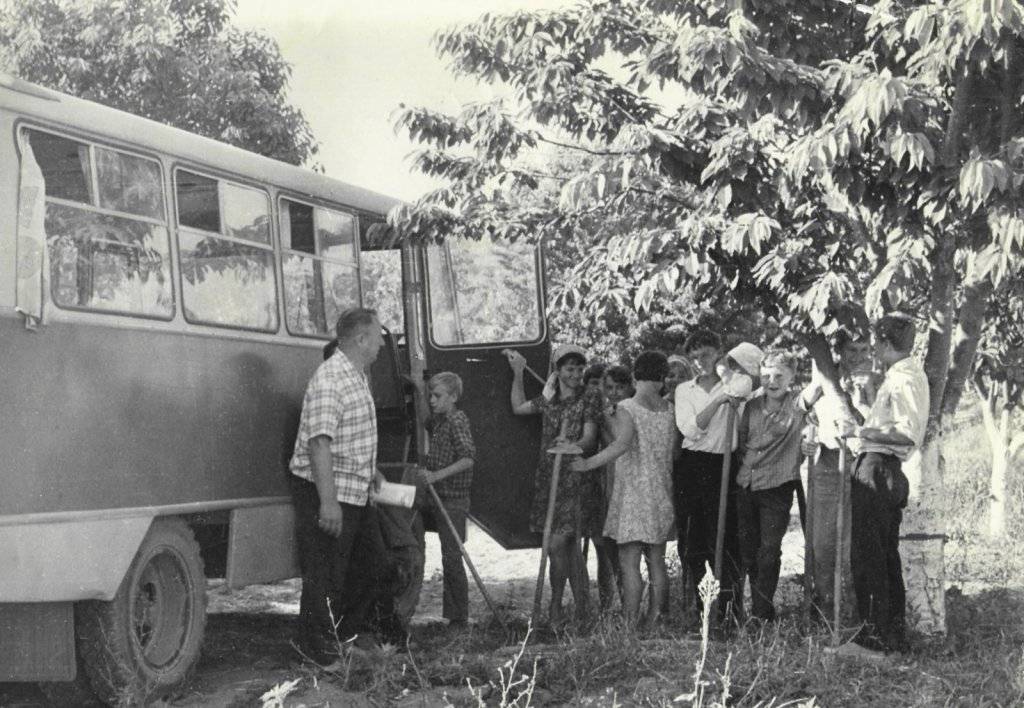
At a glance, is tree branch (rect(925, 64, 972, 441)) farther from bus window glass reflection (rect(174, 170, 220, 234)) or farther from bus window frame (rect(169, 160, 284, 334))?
bus window glass reflection (rect(174, 170, 220, 234))

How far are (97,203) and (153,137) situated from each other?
0.63 metres

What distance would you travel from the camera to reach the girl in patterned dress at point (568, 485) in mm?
8312

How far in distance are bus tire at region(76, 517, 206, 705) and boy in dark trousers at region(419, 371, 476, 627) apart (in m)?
1.87

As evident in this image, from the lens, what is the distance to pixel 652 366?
8.24 meters

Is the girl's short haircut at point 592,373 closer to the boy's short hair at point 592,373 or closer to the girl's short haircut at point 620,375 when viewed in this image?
the boy's short hair at point 592,373

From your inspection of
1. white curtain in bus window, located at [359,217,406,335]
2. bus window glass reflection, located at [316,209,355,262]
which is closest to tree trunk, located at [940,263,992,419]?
white curtain in bus window, located at [359,217,406,335]

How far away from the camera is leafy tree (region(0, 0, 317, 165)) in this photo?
47.6ft

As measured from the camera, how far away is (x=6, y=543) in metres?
5.75

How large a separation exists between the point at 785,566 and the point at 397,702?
21.9 ft

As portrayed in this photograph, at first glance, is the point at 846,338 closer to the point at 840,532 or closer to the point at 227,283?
the point at 840,532

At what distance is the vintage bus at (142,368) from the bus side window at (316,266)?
0.02 meters

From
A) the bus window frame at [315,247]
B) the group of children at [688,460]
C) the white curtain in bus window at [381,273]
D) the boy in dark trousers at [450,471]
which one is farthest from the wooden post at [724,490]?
the white curtain in bus window at [381,273]

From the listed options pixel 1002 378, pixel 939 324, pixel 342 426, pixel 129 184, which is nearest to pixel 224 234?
pixel 129 184

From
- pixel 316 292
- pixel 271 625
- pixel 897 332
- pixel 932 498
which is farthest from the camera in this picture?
pixel 271 625
